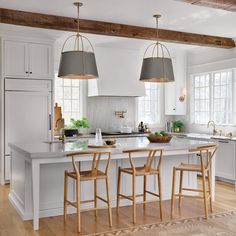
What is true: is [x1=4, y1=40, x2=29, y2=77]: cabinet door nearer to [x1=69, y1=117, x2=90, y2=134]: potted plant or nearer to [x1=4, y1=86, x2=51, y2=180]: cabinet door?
[x1=4, y1=86, x2=51, y2=180]: cabinet door

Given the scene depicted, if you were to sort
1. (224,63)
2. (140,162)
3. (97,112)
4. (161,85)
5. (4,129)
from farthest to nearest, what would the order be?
(161,85) → (97,112) → (224,63) → (4,129) → (140,162)

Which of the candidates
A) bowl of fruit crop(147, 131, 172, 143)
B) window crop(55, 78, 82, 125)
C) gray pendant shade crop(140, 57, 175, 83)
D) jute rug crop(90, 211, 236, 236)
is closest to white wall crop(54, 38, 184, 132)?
window crop(55, 78, 82, 125)

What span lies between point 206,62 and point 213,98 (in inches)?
33.1

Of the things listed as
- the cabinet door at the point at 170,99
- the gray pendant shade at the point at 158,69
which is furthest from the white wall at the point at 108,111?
the gray pendant shade at the point at 158,69

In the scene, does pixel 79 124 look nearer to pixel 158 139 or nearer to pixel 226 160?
pixel 158 139

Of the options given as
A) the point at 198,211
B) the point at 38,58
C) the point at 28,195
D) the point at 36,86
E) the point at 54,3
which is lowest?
the point at 198,211

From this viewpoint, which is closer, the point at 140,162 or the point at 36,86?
the point at 140,162

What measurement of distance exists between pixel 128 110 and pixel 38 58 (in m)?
2.64

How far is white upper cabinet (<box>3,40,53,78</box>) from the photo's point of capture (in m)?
6.39

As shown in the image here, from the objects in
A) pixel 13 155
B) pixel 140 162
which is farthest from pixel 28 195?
pixel 140 162

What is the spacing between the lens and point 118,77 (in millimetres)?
7719

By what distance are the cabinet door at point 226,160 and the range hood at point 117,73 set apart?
2229 millimetres

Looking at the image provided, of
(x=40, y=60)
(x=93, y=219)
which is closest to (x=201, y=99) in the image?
(x=40, y=60)

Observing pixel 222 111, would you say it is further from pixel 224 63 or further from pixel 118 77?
pixel 118 77
